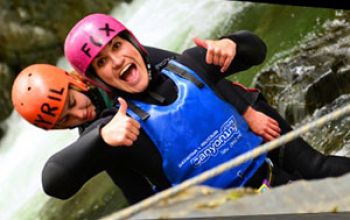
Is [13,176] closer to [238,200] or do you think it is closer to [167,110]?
[167,110]

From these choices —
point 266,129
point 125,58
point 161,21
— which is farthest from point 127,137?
point 161,21

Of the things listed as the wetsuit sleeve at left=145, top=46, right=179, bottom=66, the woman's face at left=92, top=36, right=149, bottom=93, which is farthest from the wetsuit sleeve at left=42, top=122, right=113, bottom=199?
the wetsuit sleeve at left=145, top=46, right=179, bottom=66

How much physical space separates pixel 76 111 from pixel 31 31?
6.47m

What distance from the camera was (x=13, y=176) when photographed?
774cm

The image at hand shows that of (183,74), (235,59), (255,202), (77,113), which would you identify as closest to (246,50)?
(235,59)

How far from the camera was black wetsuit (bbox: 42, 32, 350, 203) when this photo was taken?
2381 mm

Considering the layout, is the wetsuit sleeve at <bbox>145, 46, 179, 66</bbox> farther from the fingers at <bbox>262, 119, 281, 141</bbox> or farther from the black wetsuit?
the fingers at <bbox>262, 119, 281, 141</bbox>

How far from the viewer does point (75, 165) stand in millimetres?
2361

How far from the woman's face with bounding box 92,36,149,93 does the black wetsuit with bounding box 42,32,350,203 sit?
0.24ft

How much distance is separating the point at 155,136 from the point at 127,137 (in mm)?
280

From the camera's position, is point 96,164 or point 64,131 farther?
point 64,131

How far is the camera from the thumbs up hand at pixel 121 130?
2199 mm

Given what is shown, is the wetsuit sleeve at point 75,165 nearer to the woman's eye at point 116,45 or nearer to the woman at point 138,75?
the woman at point 138,75

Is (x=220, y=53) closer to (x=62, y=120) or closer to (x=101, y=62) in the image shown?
(x=101, y=62)
